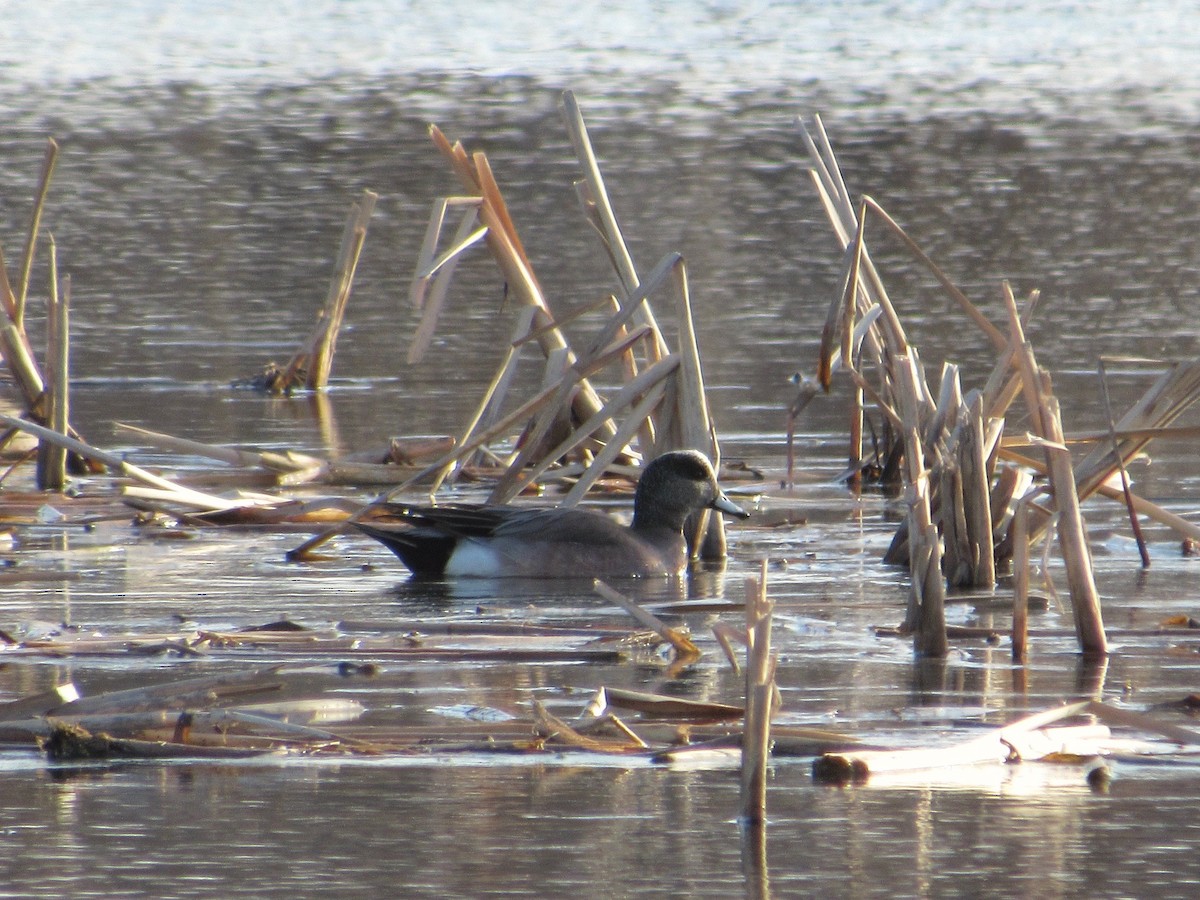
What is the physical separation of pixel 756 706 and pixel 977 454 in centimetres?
310

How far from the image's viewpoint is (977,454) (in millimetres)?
7207

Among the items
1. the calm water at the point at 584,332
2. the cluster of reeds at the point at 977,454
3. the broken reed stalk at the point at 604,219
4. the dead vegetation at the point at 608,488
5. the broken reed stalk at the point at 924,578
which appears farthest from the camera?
the broken reed stalk at the point at 604,219

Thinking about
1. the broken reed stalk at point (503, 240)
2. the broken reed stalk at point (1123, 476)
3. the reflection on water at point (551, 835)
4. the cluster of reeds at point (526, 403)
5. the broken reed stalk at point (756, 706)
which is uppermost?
the broken reed stalk at point (503, 240)

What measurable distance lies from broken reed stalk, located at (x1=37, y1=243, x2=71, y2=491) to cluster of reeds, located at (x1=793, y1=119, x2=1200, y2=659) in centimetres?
299

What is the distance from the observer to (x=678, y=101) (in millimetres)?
33031

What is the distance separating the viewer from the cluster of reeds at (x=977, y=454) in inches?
246

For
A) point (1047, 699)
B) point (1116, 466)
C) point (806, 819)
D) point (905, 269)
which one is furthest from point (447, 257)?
point (905, 269)

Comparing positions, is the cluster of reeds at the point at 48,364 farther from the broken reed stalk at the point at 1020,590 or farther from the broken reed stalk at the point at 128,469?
the broken reed stalk at the point at 1020,590

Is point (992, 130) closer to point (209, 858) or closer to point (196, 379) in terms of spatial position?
point (196, 379)

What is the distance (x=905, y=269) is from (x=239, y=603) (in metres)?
10.9

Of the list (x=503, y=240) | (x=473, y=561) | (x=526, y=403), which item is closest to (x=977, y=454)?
(x=473, y=561)

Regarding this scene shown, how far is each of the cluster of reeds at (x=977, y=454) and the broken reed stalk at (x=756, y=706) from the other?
1778 mm

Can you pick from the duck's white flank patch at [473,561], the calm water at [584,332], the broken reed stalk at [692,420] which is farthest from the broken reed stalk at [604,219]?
the duck's white flank patch at [473,561]

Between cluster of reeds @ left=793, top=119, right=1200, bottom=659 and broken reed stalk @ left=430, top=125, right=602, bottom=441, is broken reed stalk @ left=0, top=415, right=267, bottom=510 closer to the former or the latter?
broken reed stalk @ left=430, top=125, right=602, bottom=441
